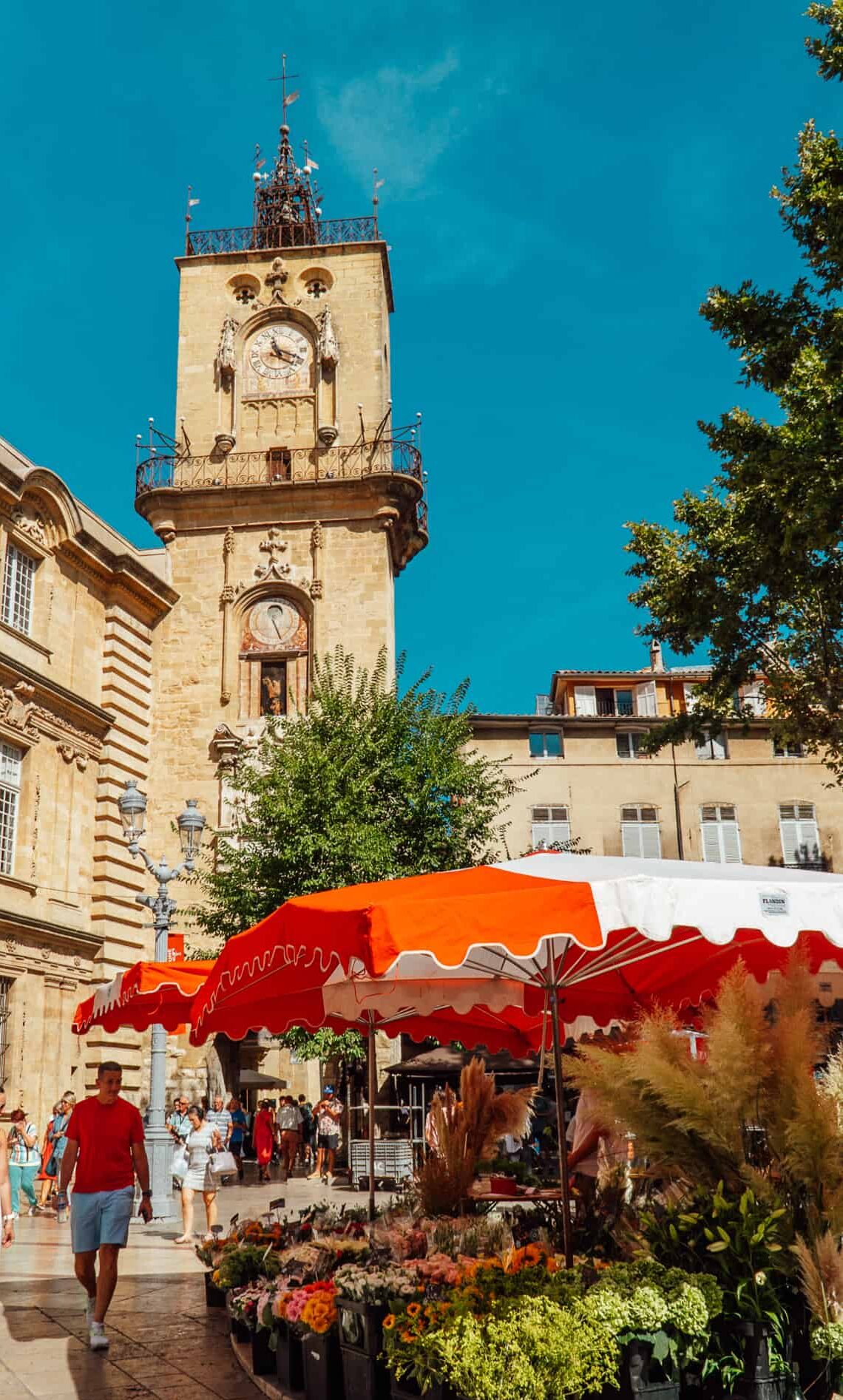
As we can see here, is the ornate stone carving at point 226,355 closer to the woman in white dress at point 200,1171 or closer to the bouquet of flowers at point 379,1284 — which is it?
→ the woman in white dress at point 200,1171

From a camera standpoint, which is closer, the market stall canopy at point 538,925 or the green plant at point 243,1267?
the market stall canopy at point 538,925

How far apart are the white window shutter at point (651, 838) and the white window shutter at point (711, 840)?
130cm

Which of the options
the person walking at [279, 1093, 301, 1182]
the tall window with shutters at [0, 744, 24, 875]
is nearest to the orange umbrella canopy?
the tall window with shutters at [0, 744, 24, 875]

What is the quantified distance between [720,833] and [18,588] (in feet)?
70.2

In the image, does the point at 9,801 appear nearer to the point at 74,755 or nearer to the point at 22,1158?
the point at 74,755

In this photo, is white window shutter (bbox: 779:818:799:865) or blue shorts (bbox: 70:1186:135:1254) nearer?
blue shorts (bbox: 70:1186:135:1254)

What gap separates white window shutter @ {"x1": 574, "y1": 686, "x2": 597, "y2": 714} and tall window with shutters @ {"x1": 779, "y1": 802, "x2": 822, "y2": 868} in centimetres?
635

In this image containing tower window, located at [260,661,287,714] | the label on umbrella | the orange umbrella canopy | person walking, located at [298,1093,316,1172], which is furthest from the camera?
tower window, located at [260,661,287,714]

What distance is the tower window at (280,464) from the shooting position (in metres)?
30.7

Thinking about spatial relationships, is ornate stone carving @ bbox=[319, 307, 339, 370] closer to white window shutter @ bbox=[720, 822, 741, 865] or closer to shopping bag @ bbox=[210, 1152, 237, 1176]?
white window shutter @ bbox=[720, 822, 741, 865]

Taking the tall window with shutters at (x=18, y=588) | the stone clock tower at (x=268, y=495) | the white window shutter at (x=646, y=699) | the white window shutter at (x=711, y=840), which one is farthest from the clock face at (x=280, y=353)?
the white window shutter at (x=711, y=840)

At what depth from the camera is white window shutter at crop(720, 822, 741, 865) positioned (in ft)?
115

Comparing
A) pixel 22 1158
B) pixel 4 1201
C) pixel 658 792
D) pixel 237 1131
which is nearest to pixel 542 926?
pixel 4 1201

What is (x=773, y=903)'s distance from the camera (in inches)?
221
